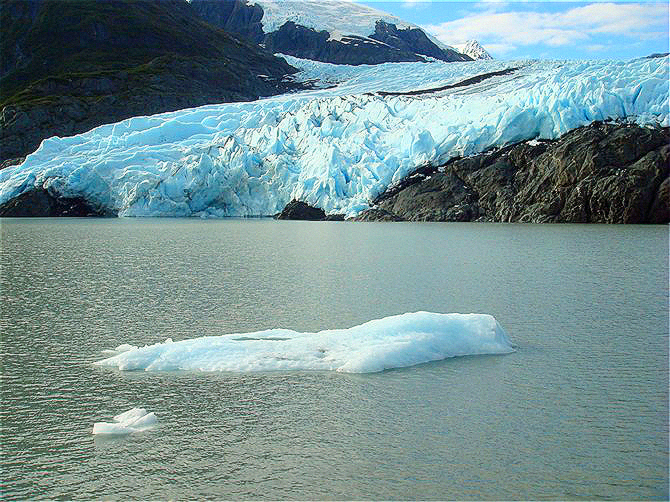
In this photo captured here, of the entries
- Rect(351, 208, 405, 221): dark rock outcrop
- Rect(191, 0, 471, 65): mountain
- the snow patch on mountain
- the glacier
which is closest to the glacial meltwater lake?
Rect(351, 208, 405, 221): dark rock outcrop

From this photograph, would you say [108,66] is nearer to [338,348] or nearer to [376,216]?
[376,216]

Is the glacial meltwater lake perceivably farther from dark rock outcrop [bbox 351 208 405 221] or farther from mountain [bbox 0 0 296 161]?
mountain [bbox 0 0 296 161]

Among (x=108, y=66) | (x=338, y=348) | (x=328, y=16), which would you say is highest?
(x=328, y=16)

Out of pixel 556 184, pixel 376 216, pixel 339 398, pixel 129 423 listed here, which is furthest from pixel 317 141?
pixel 129 423

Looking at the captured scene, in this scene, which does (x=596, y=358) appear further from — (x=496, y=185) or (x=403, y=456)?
(x=496, y=185)

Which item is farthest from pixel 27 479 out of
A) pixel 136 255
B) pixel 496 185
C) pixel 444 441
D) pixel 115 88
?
pixel 115 88
